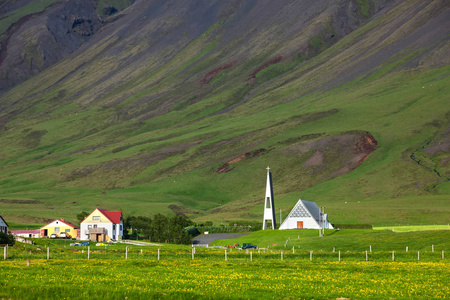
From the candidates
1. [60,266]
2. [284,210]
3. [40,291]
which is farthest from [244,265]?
[284,210]

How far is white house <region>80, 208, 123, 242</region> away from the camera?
119m

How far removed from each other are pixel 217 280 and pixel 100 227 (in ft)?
276

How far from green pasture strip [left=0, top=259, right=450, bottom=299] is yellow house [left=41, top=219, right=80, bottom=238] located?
79.5 m

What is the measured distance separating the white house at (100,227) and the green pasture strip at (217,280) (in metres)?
69.6

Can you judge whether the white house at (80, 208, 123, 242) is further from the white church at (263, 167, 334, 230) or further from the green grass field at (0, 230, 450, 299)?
the green grass field at (0, 230, 450, 299)

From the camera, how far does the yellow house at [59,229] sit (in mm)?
126375

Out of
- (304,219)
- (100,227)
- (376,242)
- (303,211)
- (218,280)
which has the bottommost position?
(218,280)

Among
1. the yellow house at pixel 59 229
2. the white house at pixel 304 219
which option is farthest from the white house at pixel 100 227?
the white house at pixel 304 219

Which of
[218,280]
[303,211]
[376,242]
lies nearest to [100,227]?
[303,211]

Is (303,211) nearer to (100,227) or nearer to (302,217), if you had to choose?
(302,217)

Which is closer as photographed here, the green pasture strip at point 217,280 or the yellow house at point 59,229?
the green pasture strip at point 217,280

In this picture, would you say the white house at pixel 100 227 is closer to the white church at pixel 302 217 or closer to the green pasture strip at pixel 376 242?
the white church at pixel 302 217

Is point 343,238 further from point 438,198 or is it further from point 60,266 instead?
point 438,198

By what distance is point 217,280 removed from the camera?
39.1 metres
